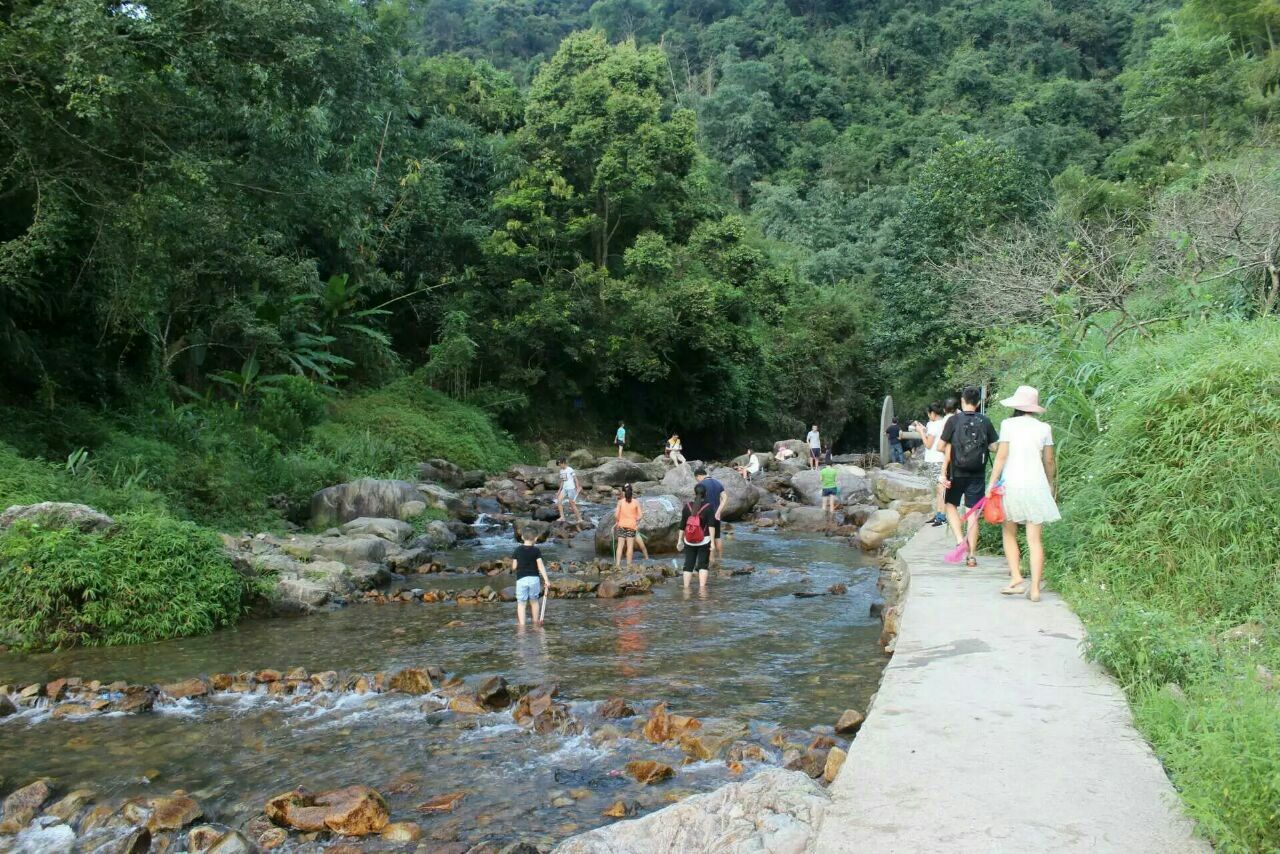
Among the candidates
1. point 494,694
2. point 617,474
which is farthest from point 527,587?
point 617,474

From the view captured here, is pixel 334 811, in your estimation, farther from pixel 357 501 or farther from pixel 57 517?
pixel 357 501

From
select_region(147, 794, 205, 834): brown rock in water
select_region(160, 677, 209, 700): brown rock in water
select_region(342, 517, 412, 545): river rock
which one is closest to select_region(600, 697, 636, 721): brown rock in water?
select_region(147, 794, 205, 834): brown rock in water

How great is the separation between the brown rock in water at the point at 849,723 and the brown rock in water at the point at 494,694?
2.67 metres

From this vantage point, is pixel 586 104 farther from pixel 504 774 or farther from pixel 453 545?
pixel 504 774

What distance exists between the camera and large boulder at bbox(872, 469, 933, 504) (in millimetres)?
19438

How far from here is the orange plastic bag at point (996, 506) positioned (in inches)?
294

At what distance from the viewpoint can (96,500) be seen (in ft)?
40.0

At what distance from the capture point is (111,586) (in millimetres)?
9984

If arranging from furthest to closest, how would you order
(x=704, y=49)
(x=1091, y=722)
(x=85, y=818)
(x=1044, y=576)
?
(x=704, y=49)
(x=1044, y=576)
(x=85, y=818)
(x=1091, y=722)

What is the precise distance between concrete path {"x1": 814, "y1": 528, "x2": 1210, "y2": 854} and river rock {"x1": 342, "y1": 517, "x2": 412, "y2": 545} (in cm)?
1100

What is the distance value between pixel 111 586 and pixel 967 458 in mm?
8774

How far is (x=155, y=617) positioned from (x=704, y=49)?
7731 centimetres

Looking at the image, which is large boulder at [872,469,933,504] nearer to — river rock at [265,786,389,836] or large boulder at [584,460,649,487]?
large boulder at [584,460,649,487]

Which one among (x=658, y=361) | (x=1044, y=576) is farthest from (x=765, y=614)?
(x=658, y=361)
